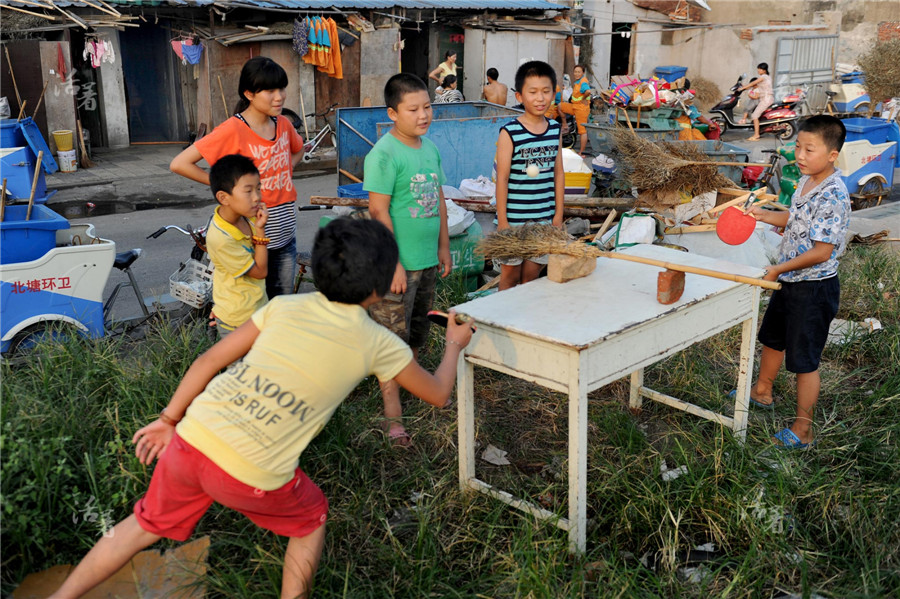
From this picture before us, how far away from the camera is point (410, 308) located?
382 cm

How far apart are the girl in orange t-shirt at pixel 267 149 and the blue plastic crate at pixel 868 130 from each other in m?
7.20

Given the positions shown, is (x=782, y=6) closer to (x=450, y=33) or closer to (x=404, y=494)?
(x=450, y=33)

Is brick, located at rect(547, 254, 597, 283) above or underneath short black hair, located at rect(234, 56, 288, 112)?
underneath

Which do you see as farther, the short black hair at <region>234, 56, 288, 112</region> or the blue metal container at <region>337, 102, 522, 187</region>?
the blue metal container at <region>337, 102, 522, 187</region>

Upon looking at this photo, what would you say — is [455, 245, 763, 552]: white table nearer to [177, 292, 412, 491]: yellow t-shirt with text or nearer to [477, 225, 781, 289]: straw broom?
[477, 225, 781, 289]: straw broom

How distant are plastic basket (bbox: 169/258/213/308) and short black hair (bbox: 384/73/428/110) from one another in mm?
1784

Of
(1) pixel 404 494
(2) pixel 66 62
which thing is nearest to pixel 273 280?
(1) pixel 404 494

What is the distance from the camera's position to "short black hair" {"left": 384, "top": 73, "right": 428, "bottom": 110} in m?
3.62

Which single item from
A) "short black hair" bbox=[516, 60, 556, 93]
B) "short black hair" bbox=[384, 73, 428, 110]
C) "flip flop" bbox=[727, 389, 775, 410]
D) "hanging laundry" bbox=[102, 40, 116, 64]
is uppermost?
"hanging laundry" bbox=[102, 40, 116, 64]

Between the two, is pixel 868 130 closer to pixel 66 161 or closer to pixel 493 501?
pixel 493 501

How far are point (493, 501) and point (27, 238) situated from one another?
9.56ft

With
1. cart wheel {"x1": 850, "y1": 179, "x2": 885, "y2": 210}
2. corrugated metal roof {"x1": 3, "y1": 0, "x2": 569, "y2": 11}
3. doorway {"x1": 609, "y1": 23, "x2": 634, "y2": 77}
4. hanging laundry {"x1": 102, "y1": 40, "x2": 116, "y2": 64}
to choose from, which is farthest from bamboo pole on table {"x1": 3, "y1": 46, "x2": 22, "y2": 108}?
doorway {"x1": 609, "y1": 23, "x2": 634, "y2": 77}

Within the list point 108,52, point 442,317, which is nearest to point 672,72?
point 108,52

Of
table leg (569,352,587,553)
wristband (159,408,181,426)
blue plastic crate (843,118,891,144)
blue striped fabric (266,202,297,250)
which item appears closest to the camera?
wristband (159,408,181,426)
